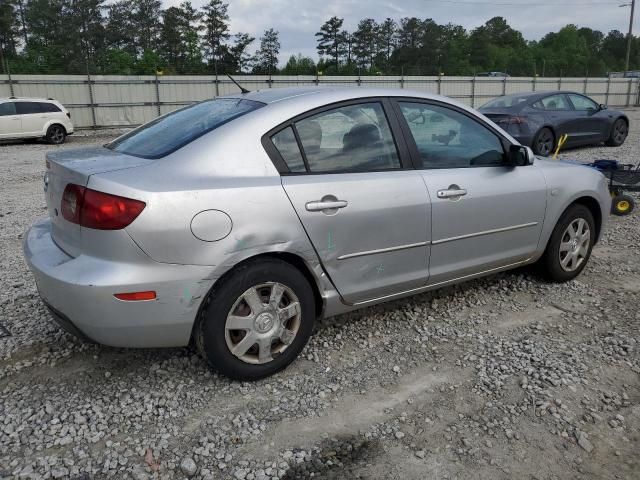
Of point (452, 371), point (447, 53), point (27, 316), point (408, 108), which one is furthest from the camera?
point (447, 53)

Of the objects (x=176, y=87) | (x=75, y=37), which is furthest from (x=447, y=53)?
(x=176, y=87)

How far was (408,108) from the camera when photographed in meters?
3.53

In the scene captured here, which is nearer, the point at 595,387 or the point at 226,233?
the point at 226,233

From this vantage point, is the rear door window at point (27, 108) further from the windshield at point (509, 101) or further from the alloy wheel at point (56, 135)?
the windshield at point (509, 101)

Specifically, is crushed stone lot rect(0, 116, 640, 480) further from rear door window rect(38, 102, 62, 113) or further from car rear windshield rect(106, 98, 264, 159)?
rear door window rect(38, 102, 62, 113)

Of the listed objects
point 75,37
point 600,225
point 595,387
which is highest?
point 75,37

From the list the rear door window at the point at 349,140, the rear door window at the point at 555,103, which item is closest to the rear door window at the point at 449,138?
the rear door window at the point at 349,140

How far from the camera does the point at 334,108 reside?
128 inches

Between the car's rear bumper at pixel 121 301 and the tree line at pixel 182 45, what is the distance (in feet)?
70.6

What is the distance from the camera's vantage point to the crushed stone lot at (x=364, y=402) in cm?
243

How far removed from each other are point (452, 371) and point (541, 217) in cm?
157

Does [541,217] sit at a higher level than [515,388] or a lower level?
higher

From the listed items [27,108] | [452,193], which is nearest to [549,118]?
[452,193]

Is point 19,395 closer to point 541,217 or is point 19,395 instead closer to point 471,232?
point 471,232
